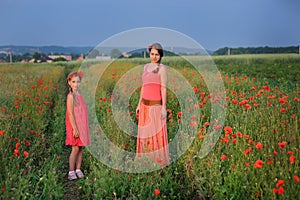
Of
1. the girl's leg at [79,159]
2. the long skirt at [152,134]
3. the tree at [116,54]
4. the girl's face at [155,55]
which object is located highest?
the tree at [116,54]

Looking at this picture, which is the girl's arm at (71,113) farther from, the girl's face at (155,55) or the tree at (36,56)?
the tree at (36,56)

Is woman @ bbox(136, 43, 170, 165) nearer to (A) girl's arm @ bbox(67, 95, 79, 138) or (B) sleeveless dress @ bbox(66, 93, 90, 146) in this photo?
(B) sleeveless dress @ bbox(66, 93, 90, 146)

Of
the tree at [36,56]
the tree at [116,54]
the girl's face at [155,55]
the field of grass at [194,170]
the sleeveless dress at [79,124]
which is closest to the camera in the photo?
the field of grass at [194,170]

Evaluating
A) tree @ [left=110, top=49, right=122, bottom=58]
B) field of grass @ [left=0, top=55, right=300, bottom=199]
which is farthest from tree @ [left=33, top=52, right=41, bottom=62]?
field of grass @ [left=0, top=55, right=300, bottom=199]

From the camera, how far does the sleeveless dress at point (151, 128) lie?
4180 millimetres

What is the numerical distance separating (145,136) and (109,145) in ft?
1.89

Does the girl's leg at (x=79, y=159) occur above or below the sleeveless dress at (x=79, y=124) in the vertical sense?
below

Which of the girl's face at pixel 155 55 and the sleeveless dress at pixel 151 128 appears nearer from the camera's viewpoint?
the girl's face at pixel 155 55

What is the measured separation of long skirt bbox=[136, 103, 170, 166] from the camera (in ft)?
14.0

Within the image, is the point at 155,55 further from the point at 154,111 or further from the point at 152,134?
the point at 152,134

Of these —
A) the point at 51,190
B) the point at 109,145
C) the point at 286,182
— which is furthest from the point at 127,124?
the point at 286,182

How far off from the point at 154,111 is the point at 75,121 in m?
1.01

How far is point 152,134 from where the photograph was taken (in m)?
4.38

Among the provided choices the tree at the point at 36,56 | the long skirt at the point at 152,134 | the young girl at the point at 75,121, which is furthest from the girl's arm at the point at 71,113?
the tree at the point at 36,56
